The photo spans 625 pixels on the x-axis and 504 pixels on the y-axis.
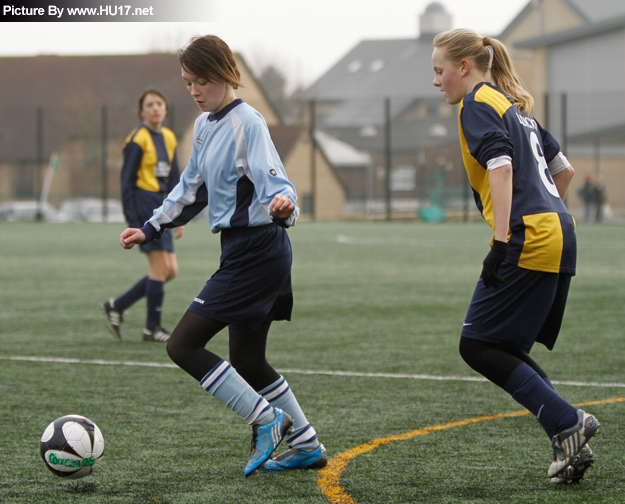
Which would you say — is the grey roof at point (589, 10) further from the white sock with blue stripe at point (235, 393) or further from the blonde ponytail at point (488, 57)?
the white sock with blue stripe at point (235, 393)

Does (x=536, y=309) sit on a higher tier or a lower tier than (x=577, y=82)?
lower

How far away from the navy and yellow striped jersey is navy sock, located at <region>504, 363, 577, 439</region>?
0.44 metres

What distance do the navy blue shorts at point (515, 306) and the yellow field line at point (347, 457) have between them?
32.4 inches

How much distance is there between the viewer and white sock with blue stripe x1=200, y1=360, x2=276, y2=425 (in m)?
3.49

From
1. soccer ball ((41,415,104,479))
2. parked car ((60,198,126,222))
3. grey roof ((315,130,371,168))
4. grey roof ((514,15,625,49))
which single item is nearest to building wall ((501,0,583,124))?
grey roof ((514,15,625,49))

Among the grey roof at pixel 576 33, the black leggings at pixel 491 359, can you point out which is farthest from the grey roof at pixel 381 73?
the black leggings at pixel 491 359

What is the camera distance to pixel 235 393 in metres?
3.49

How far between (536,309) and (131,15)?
10679 mm

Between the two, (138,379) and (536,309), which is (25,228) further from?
(536,309)

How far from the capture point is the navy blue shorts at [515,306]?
335 cm

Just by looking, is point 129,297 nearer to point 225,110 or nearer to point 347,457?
point 347,457

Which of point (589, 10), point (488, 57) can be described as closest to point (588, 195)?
point (488, 57)

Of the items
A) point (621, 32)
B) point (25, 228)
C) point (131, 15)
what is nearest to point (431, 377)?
point (131, 15)

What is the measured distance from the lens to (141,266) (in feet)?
46.1
